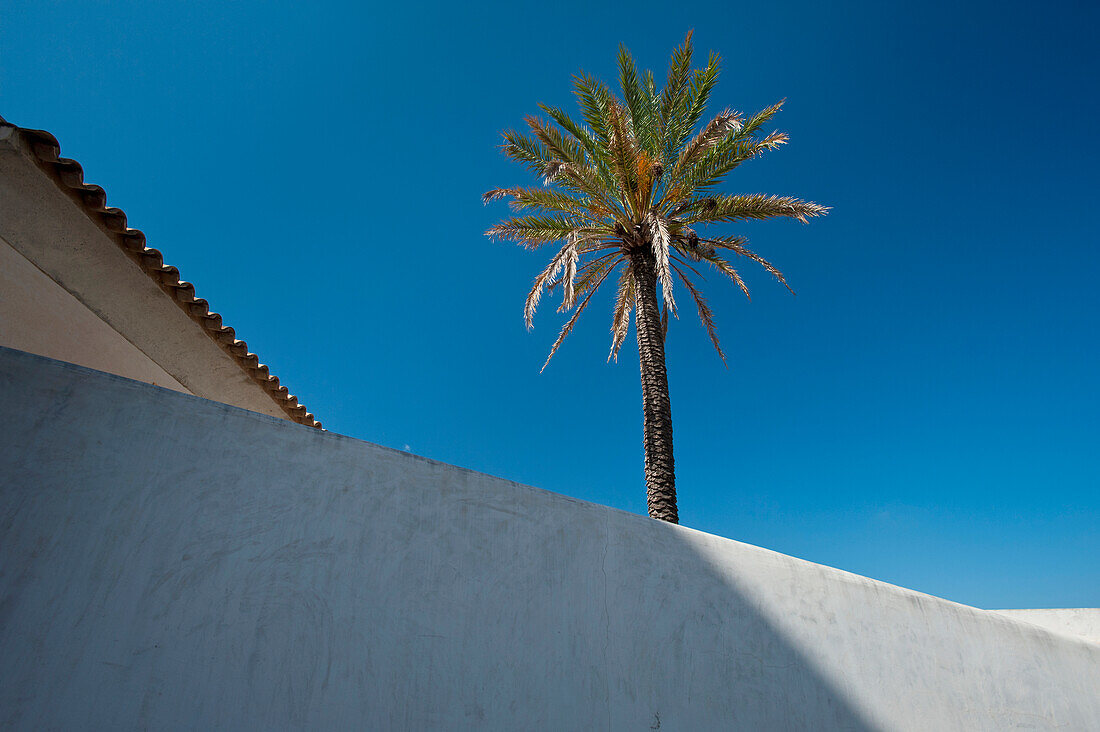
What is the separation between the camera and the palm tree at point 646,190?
8344mm

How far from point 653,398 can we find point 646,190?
10.3 ft

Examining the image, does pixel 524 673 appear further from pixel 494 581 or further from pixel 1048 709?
pixel 1048 709

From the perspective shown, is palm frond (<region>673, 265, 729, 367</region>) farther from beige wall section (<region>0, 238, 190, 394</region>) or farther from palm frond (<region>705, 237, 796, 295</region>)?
beige wall section (<region>0, 238, 190, 394</region>)

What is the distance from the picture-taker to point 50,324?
5152 mm

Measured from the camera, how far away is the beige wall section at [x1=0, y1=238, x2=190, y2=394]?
15.7 feet

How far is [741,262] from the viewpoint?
9.76m

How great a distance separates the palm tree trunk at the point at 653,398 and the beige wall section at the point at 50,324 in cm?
609

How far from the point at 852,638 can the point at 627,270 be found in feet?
21.6

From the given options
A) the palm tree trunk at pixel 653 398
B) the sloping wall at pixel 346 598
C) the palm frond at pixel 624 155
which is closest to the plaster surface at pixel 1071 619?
the palm tree trunk at pixel 653 398

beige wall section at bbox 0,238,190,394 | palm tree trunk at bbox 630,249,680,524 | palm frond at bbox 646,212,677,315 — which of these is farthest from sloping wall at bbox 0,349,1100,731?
palm frond at bbox 646,212,677,315

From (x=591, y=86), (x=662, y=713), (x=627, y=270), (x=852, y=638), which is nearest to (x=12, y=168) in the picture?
(x=662, y=713)

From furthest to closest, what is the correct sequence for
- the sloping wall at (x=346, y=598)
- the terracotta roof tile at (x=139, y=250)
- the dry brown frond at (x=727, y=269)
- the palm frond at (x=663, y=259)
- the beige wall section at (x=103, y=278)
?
the dry brown frond at (x=727, y=269), the palm frond at (x=663, y=259), the beige wall section at (x=103, y=278), the terracotta roof tile at (x=139, y=250), the sloping wall at (x=346, y=598)

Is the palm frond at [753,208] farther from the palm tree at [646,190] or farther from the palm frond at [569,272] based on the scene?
the palm frond at [569,272]

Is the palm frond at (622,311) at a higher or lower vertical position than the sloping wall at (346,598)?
higher
